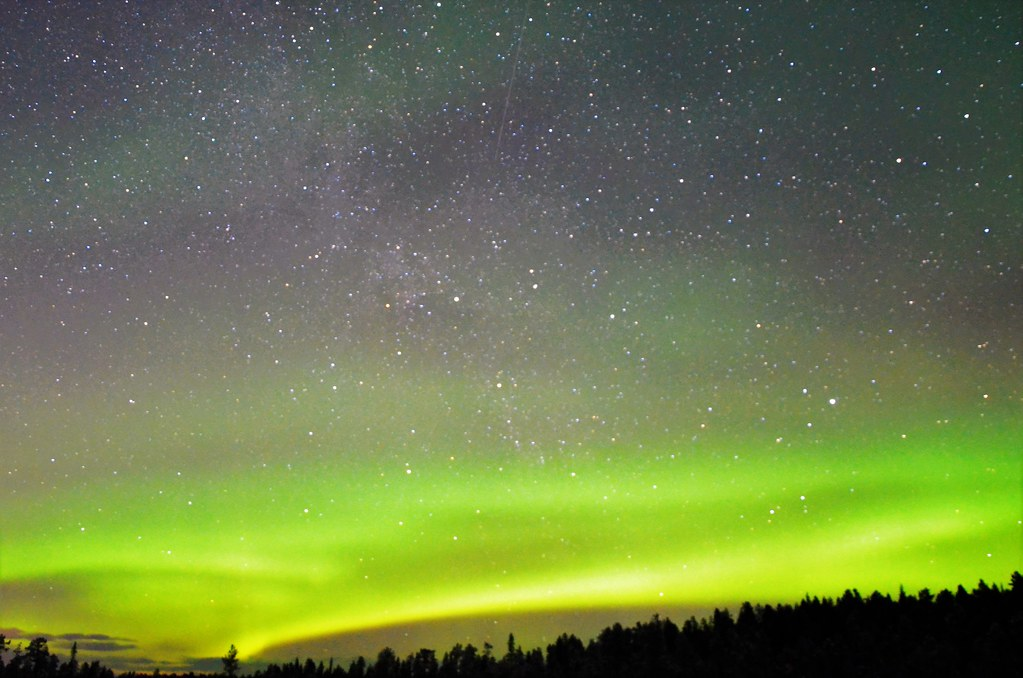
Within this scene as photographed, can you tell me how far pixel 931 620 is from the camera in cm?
6450

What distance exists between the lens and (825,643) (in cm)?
6444

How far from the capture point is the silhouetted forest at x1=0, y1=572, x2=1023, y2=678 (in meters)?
55.2

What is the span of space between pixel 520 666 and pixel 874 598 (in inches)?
1745

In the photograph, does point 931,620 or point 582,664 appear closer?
point 931,620

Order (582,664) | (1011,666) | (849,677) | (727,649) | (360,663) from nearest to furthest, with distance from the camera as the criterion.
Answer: (1011,666) < (849,677) < (727,649) < (582,664) < (360,663)

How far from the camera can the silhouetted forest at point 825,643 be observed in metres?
55.2

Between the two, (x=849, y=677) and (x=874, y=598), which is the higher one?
(x=874, y=598)

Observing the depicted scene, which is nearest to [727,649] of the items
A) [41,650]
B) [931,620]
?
[931,620]

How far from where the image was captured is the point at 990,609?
64875 mm

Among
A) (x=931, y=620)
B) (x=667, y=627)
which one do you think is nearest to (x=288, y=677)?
(x=667, y=627)

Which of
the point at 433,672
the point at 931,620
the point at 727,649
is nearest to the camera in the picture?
the point at 931,620

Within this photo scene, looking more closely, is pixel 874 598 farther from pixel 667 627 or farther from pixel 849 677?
pixel 667 627

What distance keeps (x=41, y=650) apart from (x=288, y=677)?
53526mm

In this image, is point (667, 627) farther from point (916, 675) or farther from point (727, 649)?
point (916, 675)
